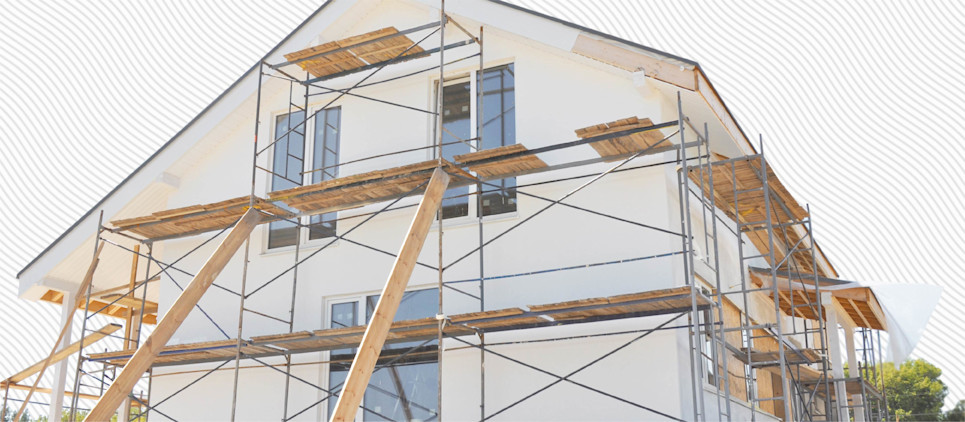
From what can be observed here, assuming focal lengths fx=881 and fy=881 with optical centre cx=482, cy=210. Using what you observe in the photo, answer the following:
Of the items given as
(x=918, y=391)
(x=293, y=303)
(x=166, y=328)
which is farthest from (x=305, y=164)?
(x=918, y=391)

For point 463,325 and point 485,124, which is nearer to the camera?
point 463,325

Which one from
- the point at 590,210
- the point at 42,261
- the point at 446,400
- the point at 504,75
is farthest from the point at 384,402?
the point at 42,261

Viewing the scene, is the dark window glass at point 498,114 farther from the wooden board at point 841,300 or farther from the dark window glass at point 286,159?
the wooden board at point 841,300

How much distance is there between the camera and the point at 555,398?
1030 centimetres

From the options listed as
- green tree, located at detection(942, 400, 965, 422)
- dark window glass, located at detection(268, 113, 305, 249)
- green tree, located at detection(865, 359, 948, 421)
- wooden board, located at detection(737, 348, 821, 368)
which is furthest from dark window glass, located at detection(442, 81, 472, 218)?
green tree, located at detection(942, 400, 965, 422)

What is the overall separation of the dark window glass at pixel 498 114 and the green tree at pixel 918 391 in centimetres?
4167

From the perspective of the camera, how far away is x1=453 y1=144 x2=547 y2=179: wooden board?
10531 mm

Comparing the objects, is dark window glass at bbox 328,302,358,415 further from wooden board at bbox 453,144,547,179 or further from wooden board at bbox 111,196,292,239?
wooden board at bbox 453,144,547,179

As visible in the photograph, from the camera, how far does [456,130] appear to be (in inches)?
493

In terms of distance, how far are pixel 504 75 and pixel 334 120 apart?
294cm

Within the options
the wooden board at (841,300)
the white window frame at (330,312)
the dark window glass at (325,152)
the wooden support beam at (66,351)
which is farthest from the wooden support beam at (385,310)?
the wooden support beam at (66,351)

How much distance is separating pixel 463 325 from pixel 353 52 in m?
4.59

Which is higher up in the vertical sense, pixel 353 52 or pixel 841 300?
pixel 353 52

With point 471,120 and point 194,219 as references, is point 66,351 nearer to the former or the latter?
point 194,219
